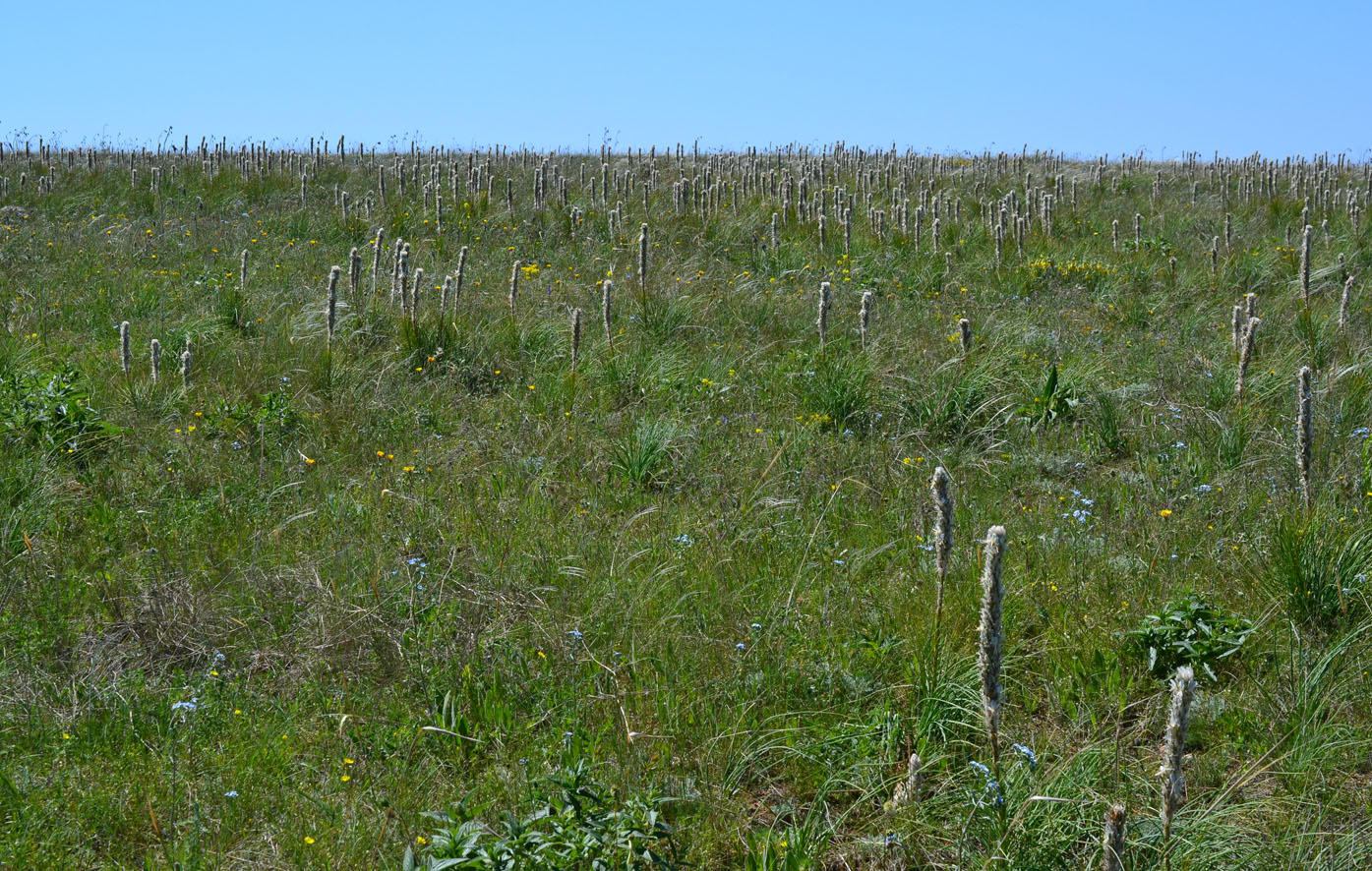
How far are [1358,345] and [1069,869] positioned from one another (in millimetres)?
7016

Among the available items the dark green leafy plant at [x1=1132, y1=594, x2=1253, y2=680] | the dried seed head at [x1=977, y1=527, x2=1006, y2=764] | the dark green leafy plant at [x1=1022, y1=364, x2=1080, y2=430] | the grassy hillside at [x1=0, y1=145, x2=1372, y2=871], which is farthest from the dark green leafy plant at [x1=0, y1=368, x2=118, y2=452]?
→ the dark green leafy plant at [x1=1022, y1=364, x2=1080, y2=430]

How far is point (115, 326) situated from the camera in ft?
25.7

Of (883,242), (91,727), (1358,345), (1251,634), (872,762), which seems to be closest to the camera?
(872,762)

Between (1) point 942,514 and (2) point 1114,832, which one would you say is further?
(1) point 942,514

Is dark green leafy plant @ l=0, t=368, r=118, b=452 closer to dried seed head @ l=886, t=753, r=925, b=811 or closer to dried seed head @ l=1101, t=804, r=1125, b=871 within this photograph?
dried seed head @ l=886, t=753, r=925, b=811

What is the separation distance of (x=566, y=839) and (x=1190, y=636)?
2.39 meters

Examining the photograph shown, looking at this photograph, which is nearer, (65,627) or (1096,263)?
(65,627)

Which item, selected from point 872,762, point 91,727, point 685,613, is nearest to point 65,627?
point 91,727

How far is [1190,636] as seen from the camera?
11.6ft

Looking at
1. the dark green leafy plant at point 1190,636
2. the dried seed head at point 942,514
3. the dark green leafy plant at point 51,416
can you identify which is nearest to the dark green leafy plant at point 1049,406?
the dark green leafy plant at point 1190,636

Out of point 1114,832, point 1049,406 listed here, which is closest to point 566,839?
point 1114,832

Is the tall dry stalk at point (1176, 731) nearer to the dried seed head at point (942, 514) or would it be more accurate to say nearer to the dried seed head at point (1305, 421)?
the dried seed head at point (942, 514)

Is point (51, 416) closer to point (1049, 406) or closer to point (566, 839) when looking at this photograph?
point (566, 839)

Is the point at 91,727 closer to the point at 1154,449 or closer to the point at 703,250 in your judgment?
the point at 1154,449
